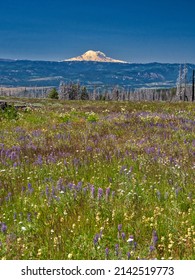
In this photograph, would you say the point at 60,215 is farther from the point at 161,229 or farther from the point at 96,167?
the point at 96,167

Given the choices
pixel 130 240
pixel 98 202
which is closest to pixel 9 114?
pixel 98 202

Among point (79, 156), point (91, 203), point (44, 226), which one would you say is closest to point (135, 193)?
point (91, 203)

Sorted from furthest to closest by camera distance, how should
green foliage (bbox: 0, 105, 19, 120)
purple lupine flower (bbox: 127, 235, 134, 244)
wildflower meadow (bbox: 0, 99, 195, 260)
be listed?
green foliage (bbox: 0, 105, 19, 120) → wildflower meadow (bbox: 0, 99, 195, 260) → purple lupine flower (bbox: 127, 235, 134, 244)

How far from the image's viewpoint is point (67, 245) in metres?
4.61

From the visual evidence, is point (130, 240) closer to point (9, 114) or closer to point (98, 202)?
point (98, 202)

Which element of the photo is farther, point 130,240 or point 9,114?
point 9,114

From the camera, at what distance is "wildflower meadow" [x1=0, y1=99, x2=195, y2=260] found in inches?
179

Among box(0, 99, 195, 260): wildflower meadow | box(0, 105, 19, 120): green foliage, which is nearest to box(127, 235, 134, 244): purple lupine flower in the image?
box(0, 99, 195, 260): wildflower meadow

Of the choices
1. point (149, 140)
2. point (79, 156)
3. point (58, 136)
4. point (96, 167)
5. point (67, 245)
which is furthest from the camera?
point (58, 136)

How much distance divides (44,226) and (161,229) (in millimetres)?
1629

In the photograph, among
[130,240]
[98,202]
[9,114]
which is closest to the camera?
[130,240]

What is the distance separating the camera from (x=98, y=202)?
230 inches

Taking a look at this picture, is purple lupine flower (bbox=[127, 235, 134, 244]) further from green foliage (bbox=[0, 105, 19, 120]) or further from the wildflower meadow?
green foliage (bbox=[0, 105, 19, 120])

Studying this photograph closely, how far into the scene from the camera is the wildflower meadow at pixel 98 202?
4535 mm
